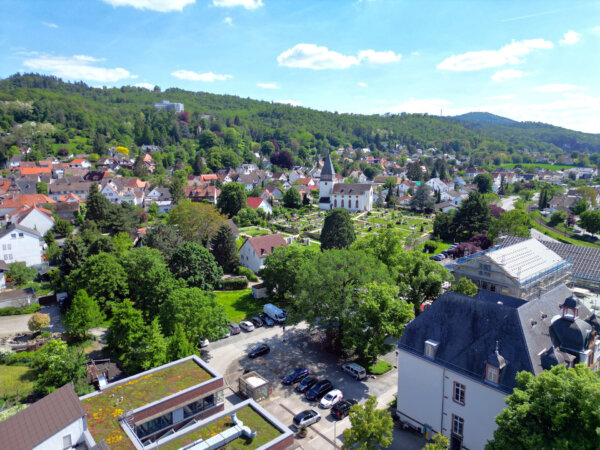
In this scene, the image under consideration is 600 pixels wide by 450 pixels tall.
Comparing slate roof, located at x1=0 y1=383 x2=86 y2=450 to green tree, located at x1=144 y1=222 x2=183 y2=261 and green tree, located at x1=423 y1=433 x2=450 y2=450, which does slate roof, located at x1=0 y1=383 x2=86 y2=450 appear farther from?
green tree, located at x1=144 y1=222 x2=183 y2=261

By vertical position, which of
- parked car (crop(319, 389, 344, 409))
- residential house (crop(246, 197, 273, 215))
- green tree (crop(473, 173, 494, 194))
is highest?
green tree (crop(473, 173, 494, 194))

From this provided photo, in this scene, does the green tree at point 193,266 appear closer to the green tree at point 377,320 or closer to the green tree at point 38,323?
the green tree at point 38,323

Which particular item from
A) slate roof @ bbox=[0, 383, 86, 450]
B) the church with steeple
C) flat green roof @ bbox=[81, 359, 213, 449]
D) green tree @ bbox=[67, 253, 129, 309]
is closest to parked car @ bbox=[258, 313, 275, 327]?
flat green roof @ bbox=[81, 359, 213, 449]

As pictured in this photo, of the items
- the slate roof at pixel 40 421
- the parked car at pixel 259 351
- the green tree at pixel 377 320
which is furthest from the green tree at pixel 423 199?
the slate roof at pixel 40 421

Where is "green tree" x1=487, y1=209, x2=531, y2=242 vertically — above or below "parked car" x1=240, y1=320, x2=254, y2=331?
above

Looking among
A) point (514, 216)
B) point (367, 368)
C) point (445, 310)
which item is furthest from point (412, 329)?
point (514, 216)

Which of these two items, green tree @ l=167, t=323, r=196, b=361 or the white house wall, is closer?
the white house wall
